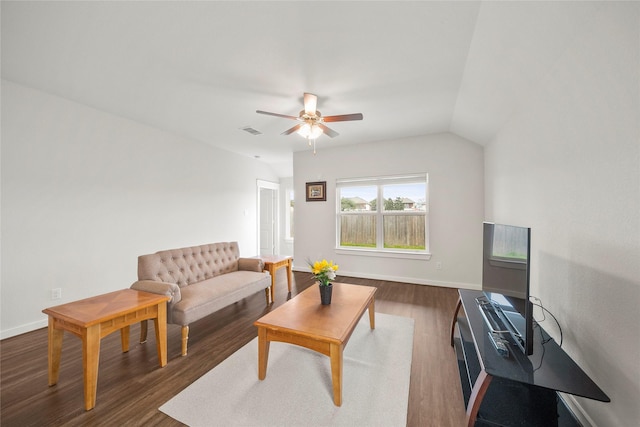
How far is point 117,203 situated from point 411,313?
432 cm

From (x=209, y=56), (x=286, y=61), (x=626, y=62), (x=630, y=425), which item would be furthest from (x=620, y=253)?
(x=209, y=56)

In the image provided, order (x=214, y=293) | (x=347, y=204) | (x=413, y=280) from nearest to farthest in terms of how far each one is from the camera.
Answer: (x=214, y=293) → (x=413, y=280) → (x=347, y=204)

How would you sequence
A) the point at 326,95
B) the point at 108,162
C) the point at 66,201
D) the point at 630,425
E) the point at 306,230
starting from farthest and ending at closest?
1. the point at 306,230
2. the point at 108,162
3. the point at 66,201
4. the point at 326,95
5. the point at 630,425

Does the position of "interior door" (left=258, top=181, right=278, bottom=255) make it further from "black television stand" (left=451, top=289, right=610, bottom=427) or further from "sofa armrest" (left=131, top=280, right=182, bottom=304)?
"black television stand" (left=451, top=289, right=610, bottom=427)

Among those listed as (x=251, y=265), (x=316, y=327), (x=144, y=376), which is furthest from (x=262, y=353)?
(x=251, y=265)

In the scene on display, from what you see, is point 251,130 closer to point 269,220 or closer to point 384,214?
point 384,214

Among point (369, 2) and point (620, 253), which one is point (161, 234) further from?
point (620, 253)

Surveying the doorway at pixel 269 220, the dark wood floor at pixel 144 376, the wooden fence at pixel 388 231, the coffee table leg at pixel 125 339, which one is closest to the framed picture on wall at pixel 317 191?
the wooden fence at pixel 388 231

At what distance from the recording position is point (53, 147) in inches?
110

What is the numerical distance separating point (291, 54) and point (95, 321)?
2.47m

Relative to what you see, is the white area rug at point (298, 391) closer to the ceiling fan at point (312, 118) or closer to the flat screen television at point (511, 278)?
the flat screen television at point (511, 278)

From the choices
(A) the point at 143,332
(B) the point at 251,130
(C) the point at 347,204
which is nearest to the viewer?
(A) the point at 143,332

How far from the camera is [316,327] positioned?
5.72 feet

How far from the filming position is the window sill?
4250 millimetres
